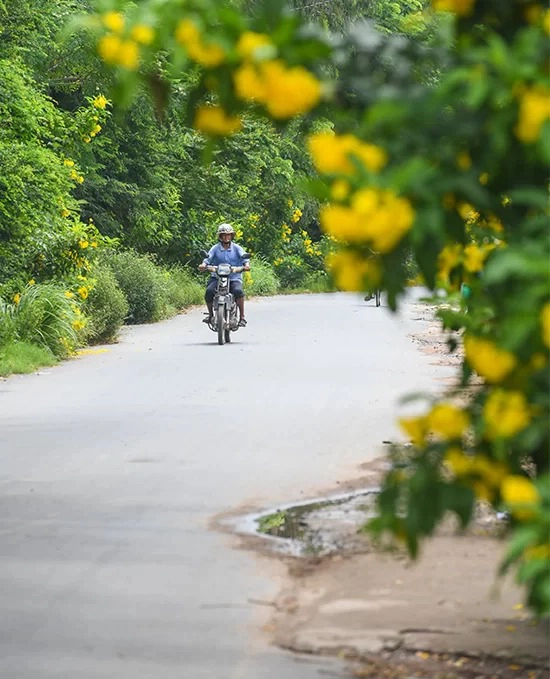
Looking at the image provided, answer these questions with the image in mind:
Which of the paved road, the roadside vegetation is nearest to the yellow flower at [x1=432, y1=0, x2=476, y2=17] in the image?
the roadside vegetation

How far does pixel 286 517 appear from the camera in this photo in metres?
10.3

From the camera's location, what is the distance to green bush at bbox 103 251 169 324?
3672 cm

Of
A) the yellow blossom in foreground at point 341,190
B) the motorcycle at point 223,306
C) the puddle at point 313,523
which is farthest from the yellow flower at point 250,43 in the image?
the motorcycle at point 223,306

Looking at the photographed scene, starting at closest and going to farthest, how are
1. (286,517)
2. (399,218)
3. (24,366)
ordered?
(399,218), (286,517), (24,366)

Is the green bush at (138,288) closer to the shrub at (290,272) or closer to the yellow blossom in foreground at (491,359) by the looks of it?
the shrub at (290,272)

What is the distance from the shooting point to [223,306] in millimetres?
27406

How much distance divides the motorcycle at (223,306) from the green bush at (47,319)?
2.74 m

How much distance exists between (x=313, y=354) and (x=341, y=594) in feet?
55.7

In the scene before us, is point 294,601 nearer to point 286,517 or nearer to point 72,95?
point 286,517

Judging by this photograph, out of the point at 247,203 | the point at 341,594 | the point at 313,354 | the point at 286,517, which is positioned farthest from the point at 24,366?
the point at 247,203

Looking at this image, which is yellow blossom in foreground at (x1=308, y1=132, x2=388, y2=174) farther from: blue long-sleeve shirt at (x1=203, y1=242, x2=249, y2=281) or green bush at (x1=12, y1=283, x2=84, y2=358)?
blue long-sleeve shirt at (x1=203, y1=242, x2=249, y2=281)

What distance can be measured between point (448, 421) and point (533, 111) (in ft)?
2.42

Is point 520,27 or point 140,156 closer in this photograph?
point 520,27

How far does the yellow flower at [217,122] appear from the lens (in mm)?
4062
